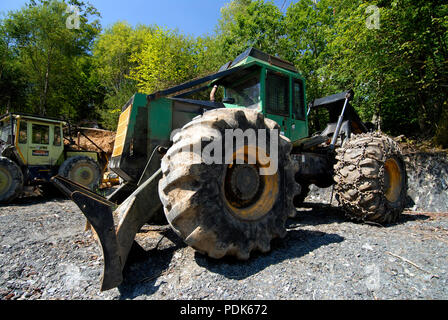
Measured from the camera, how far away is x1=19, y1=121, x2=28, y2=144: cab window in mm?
8125

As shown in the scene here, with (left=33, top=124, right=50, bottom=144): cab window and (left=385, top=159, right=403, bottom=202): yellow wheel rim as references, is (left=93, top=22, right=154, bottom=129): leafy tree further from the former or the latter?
(left=385, top=159, right=403, bottom=202): yellow wheel rim

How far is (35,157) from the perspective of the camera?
8.37 m

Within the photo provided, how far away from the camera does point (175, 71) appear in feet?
54.4

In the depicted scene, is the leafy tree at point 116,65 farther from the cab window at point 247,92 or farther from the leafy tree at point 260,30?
the cab window at point 247,92

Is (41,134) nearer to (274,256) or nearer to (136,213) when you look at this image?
(136,213)

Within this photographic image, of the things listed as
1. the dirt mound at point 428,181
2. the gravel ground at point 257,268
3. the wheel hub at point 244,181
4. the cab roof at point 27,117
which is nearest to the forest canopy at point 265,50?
the dirt mound at point 428,181

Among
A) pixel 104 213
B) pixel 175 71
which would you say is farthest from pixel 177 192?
pixel 175 71

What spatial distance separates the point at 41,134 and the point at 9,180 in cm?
211

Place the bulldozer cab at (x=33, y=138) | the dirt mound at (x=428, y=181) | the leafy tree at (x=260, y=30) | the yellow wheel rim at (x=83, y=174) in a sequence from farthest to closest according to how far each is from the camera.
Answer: the leafy tree at (x=260, y=30) < the yellow wheel rim at (x=83, y=174) < the bulldozer cab at (x=33, y=138) < the dirt mound at (x=428, y=181)

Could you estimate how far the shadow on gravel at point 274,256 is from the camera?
2.09 metres

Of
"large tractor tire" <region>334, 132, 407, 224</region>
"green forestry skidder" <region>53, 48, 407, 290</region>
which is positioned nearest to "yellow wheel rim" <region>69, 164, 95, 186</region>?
"green forestry skidder" <region>53, 48, 407, 290</region>

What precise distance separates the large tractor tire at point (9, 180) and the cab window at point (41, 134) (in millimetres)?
1452

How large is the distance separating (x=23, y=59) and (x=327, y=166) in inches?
962

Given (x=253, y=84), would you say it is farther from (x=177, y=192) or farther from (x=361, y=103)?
(x=361, y=103)
